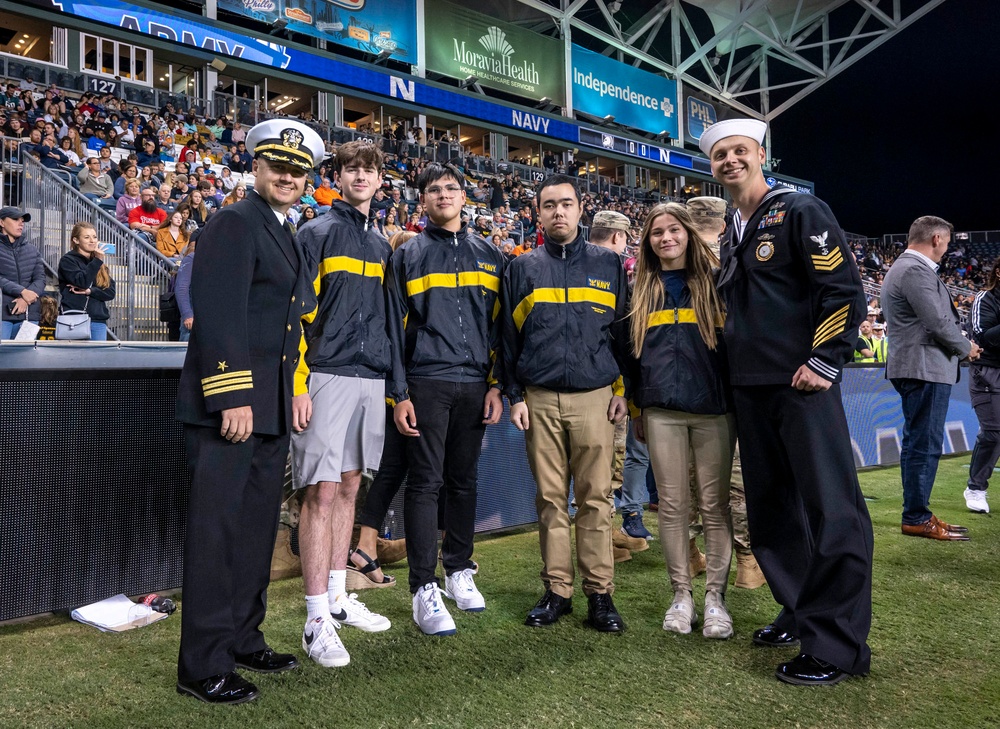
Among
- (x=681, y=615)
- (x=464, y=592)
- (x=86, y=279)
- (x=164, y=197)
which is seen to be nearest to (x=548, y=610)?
(x=464, y=592)

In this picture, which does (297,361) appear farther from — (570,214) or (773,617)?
(773,617)

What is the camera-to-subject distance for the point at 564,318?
3.31 metres

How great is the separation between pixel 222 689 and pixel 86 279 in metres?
5.23

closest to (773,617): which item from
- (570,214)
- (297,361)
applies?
(570,214)

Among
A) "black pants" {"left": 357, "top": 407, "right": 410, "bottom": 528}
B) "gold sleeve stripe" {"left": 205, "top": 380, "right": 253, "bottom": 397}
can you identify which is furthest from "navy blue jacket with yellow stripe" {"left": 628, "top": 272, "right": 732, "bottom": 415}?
"gold sleeve stripe" {"left": 205, "top": 380, "right": 253, "bottom": 397}

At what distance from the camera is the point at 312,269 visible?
10.2ft

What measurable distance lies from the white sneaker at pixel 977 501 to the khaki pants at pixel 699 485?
134 inches

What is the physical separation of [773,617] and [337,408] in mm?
2143

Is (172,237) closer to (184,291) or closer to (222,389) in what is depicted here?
(184,291)

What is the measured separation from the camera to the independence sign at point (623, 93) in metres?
30.5

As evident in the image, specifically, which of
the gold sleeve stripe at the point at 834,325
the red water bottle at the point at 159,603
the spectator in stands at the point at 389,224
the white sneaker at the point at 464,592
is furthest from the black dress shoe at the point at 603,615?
the spectator in stands at the point at 389,224

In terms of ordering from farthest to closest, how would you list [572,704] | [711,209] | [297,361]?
1. [711,209]
2. [297,361]
3. [572,704]

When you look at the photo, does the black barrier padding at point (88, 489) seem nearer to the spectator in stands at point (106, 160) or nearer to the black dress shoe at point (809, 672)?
the black dress shoe at point (809, 672)

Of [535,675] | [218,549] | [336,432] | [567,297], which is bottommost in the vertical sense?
[535,675]
